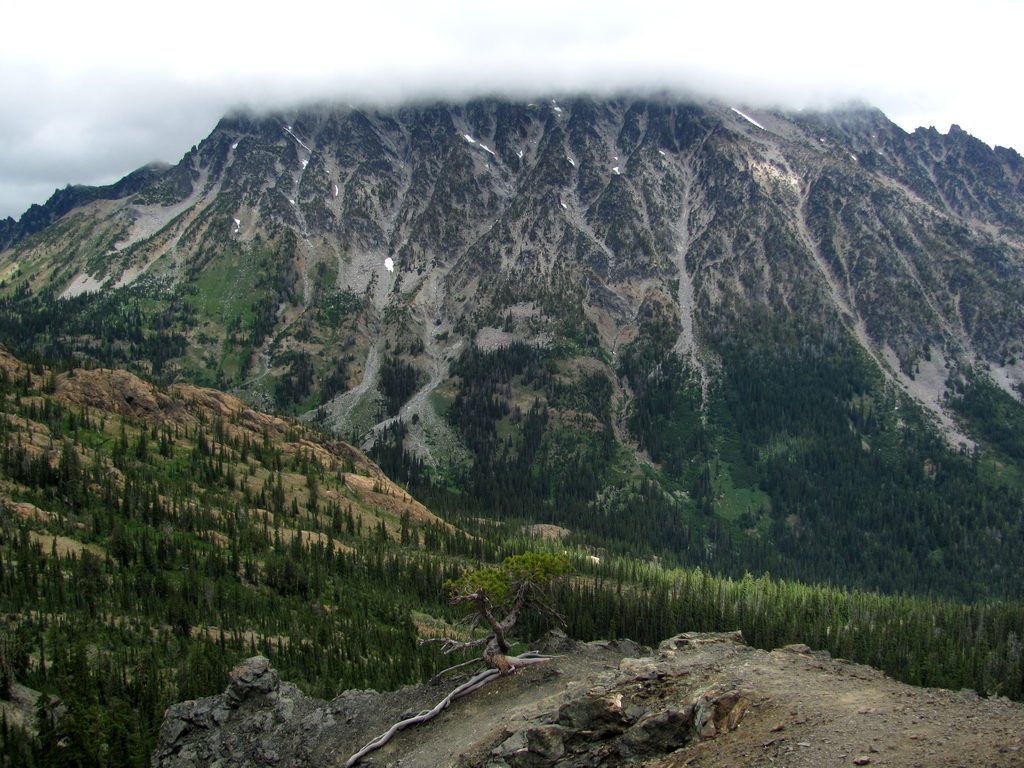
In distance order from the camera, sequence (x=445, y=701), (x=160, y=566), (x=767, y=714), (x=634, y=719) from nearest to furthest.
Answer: (x=767, y=714) → (x=634, y=719) → (x=445, y=701) → (x=160, y=566)

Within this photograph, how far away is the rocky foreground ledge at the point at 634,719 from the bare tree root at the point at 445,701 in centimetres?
49

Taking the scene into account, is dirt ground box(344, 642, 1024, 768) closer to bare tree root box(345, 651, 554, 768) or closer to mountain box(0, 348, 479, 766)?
bare tree root box(345, 651, 554, 768)

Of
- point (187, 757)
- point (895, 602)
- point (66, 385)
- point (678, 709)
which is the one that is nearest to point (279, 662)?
point (187, 757)

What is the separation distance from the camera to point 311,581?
12506 centimetres

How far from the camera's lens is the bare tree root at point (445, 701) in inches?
1676

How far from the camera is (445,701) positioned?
145 feet

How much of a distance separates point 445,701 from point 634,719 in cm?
1453

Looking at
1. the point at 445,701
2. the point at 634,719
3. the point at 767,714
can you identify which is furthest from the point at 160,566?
the point at 767,714

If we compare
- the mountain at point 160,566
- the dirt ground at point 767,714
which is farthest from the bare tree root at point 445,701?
the mountain at point 160,566

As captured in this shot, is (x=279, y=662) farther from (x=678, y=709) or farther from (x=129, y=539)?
(x=678, y=709)

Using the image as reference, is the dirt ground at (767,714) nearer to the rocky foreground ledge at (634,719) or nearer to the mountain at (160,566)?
the rocky foreground ledge at (634,719)

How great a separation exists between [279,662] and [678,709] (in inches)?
2863

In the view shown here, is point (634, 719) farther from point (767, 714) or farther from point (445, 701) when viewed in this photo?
point (445, 701)

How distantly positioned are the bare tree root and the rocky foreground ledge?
49 centimetres
